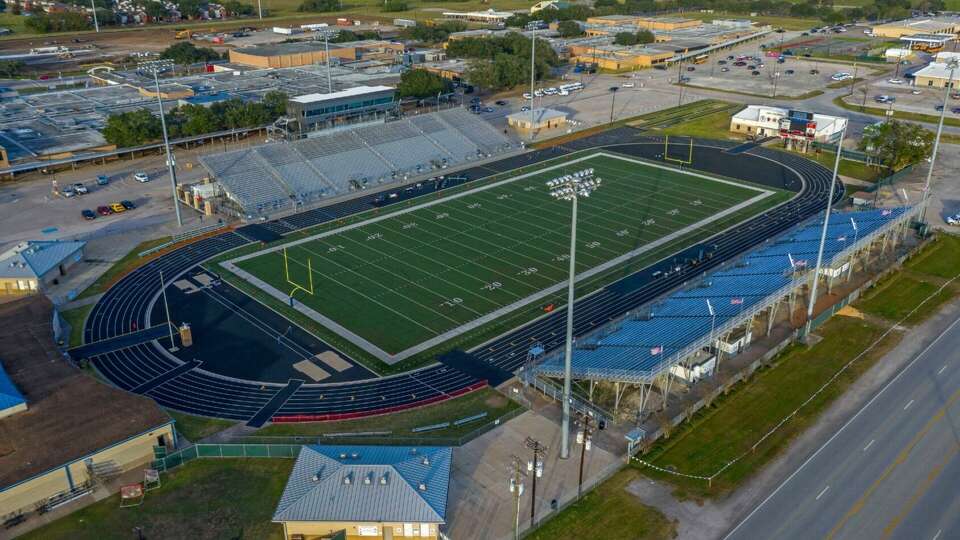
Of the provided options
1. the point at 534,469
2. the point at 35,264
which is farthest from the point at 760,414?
the point at 35,264

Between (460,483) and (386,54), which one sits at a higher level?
(386,54)

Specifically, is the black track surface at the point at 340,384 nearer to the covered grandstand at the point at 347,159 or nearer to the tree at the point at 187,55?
the covered grandstand at the point at 347,159

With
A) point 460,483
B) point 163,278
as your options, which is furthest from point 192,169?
point 460,483

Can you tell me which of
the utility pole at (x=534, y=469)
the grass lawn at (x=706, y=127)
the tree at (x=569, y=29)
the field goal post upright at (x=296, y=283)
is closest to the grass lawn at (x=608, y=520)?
the utility pole at (x=534, y=469)

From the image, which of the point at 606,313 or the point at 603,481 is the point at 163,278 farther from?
the point at 603,481

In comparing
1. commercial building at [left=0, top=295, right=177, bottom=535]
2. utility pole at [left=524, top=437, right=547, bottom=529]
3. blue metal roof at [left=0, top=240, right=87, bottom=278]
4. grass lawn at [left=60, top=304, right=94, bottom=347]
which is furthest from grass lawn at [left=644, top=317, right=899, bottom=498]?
blue metal roof at [left=0, top=240, right=87, bottom=278]

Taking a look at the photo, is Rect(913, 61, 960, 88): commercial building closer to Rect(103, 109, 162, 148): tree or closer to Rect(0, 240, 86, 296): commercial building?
Rect(103, 109, 162, 148): tree

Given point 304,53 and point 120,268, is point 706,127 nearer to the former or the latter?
point 120,268
